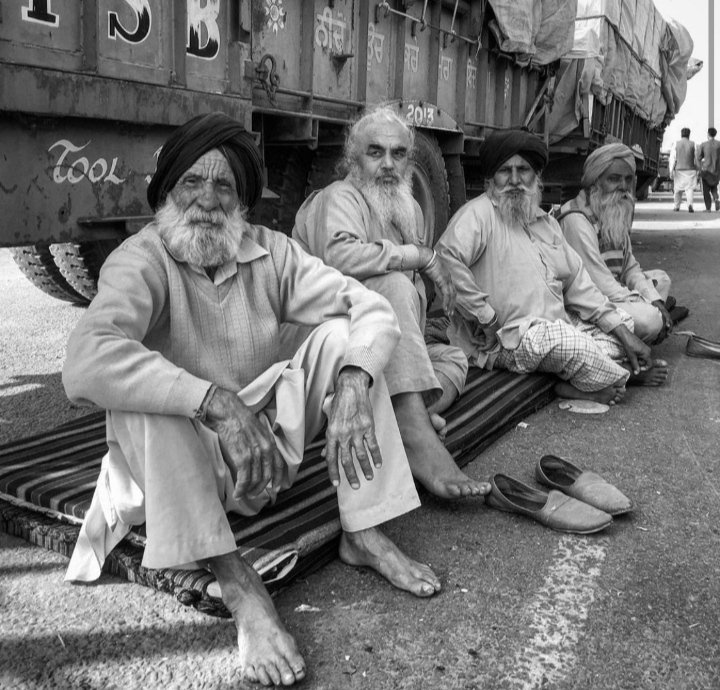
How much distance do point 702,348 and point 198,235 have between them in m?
3.83

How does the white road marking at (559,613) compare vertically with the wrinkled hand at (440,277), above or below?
below

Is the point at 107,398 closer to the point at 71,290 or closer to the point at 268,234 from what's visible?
the point at 268,234

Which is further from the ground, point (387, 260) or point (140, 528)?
point (387, 260)

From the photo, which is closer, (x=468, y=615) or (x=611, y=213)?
(x=468, y=615)

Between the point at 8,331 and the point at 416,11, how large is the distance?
3.60 meters

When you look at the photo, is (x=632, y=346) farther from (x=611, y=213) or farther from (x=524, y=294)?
(x=611, y=213)

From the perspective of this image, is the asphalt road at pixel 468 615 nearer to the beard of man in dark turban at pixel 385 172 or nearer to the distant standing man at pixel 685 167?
the beard of man in dark turban at pixel 385 172

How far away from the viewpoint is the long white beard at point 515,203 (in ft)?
13.5

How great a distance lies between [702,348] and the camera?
5.12 metres

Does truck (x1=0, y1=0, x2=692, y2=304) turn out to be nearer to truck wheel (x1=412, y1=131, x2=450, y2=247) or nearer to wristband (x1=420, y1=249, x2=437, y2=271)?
truck wheel (x1=412, y1=131, x2=450, y2=247)

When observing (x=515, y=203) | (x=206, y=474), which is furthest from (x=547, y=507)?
(x=515, y=203)

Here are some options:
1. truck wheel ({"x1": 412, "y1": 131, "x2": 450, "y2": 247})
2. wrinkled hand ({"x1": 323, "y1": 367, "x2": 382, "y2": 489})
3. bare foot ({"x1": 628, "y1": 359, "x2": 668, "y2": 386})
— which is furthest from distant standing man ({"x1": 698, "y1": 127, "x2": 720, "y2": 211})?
wrinkled hand ({"x1": 323, "y1": 367, "x2": 382, "y2": 489})

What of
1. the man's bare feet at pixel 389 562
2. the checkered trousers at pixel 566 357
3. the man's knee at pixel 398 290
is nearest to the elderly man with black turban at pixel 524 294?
the checkered trousers at pixel 566 357

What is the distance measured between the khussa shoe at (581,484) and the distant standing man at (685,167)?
18270 millimetres
